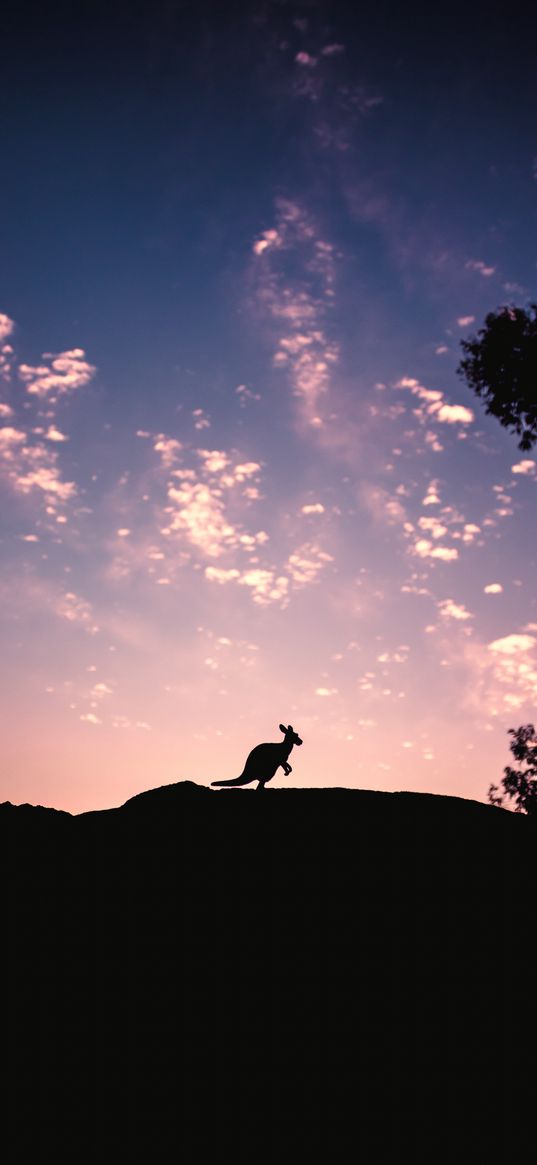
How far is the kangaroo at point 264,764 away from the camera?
13.3 meters

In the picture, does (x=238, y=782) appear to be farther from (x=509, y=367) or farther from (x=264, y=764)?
(x=509, y=367)

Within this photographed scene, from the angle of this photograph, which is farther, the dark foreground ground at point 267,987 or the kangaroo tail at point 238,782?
the kangaroo tail at point 238,782

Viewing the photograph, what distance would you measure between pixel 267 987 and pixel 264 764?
4.44 metres

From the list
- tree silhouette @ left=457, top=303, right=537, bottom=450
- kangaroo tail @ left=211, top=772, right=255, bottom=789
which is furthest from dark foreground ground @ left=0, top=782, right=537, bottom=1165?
tree silhouette @ left=457, top=303, right=537, bottom=450

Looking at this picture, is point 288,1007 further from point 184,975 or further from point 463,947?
point 463,947

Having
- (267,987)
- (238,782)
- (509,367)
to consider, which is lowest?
(267,987)

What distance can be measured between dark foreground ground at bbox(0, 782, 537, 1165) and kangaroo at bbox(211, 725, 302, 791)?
A: 0.57 metres

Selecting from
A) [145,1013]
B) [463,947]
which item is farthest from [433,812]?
[145,1013]

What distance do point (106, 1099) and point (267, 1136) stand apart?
74.1 inches

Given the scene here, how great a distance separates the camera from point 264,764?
1331 centimetres

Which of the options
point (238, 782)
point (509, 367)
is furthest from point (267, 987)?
point (509, 367)

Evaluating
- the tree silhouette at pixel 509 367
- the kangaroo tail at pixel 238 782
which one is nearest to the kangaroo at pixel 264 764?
the kangaroo tail at pixel 238 782

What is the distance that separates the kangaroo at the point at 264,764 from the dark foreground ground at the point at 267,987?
57cm

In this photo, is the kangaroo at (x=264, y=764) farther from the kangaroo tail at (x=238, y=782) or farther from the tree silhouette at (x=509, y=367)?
the tree silhouette at (x=509, y=367)
